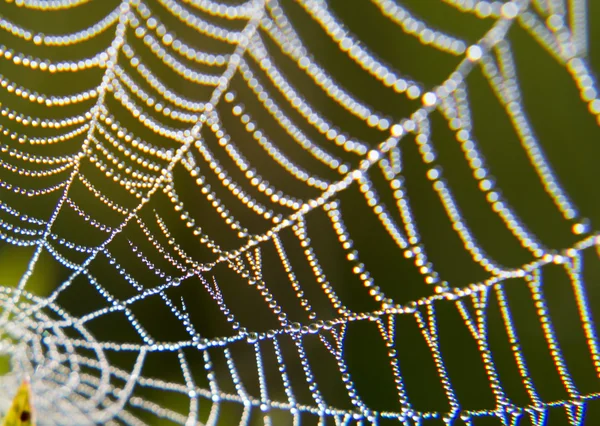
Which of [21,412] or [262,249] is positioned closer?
[21,412]

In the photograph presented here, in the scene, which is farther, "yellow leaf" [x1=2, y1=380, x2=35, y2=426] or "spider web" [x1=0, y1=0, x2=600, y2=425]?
"spider web" [x1=0, y1=0, x2=600, y2=425]

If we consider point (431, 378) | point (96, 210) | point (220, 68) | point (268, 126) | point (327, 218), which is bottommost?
point (431, 378)

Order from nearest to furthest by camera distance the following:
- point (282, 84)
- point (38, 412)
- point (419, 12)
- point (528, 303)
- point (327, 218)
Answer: point (282, 84), point (419, 12), point (38, 412), point (528, 303), point (327, 218)

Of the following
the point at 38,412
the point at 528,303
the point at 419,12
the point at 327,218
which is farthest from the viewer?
the point at 327,218

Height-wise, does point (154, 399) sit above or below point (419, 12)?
below

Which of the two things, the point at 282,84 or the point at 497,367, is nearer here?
the point at 282,84

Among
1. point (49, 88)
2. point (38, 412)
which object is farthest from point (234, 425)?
point (49, 88)

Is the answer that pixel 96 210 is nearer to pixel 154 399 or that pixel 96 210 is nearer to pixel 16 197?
pixel 16 197

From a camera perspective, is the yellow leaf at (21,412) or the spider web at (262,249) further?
the spider web at (262,249)
